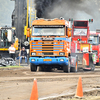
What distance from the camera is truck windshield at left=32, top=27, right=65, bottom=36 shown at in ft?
61.3

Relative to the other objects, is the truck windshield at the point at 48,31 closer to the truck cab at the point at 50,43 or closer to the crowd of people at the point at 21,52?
the truck cab at the point at 50,43

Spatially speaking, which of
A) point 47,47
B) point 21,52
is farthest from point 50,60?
point 21,52

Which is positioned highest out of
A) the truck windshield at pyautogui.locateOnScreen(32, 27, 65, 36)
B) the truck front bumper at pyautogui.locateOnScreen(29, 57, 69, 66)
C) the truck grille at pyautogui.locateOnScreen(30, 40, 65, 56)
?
the truck windshield at pyautogui.locateOnScreen(32, 27, 65, 36)

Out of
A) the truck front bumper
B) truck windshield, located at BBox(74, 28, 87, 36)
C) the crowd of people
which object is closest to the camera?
the truck front bumper

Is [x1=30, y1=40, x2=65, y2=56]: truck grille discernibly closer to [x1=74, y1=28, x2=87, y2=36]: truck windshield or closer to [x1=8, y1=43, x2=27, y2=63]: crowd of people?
[x1=8, y1=43, x2=27, y2=63]: crowd of people

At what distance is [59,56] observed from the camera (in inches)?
742

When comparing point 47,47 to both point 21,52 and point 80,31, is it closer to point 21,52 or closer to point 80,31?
point 21,52

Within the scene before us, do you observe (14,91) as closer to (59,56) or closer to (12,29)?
(59,56)

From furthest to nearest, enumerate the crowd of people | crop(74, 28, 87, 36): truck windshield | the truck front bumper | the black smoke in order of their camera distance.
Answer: the black smoke
crop(74, 28, 87, 36): truck windshield
the crowd of people
the truck front bumper

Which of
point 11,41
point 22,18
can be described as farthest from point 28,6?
point 11,41

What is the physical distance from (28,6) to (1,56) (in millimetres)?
5794

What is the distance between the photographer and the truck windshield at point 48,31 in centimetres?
1869

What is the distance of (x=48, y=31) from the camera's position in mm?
18781

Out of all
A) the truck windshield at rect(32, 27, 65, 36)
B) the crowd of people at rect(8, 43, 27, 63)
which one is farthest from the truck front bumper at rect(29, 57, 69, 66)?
the crowd of people at rect(8, 43, 27, 63)
